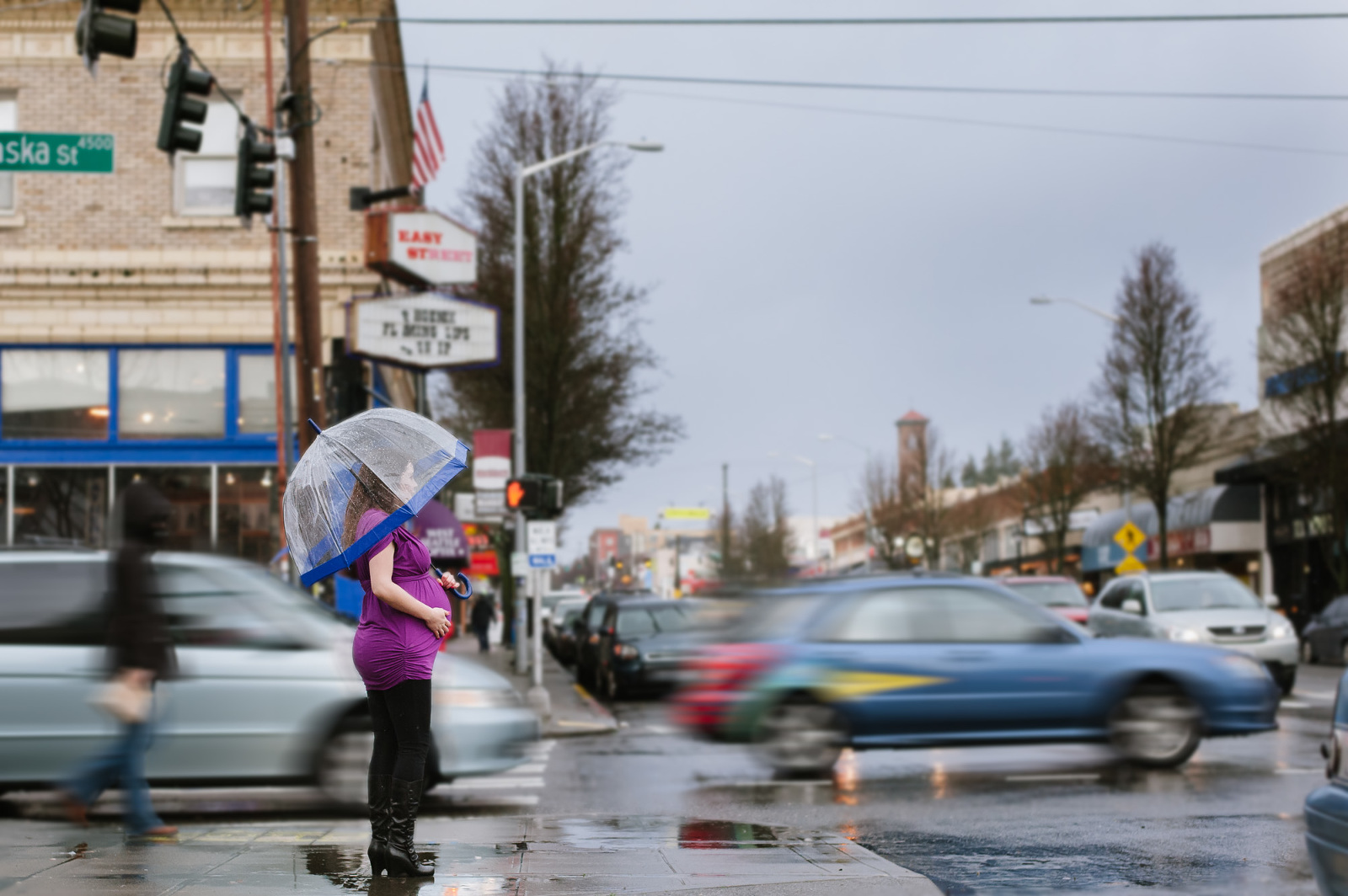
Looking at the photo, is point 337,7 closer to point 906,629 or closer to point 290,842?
point 906,629

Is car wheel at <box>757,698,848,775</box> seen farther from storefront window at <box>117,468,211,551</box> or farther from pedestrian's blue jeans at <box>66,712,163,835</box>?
storefront window at <box>117,468,211,551</box>

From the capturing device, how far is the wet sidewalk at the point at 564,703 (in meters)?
16.5

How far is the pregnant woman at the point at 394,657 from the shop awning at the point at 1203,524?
42.5 meters

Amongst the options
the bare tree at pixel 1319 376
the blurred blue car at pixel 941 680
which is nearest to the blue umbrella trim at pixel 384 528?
the blurred blue car at pixel 941 680

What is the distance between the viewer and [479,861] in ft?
21.3

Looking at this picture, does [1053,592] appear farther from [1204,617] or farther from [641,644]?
[641,644]

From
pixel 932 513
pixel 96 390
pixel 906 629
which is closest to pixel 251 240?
→ pixel 96 390

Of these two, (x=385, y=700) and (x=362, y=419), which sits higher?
(x=362, y=419)

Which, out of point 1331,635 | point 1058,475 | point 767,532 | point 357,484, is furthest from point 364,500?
point 767,532

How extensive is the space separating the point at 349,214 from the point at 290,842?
16.3 metres

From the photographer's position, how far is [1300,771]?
10969mm

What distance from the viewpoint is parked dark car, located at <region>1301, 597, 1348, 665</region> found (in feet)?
90.0

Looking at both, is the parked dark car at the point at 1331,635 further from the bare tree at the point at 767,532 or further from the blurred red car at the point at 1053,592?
the bare tree at the point at 767,532

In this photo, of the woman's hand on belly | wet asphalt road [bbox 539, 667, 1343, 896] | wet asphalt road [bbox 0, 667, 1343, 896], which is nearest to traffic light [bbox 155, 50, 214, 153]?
wet asphalt road [bbox 0, 667, 1343, 896]
